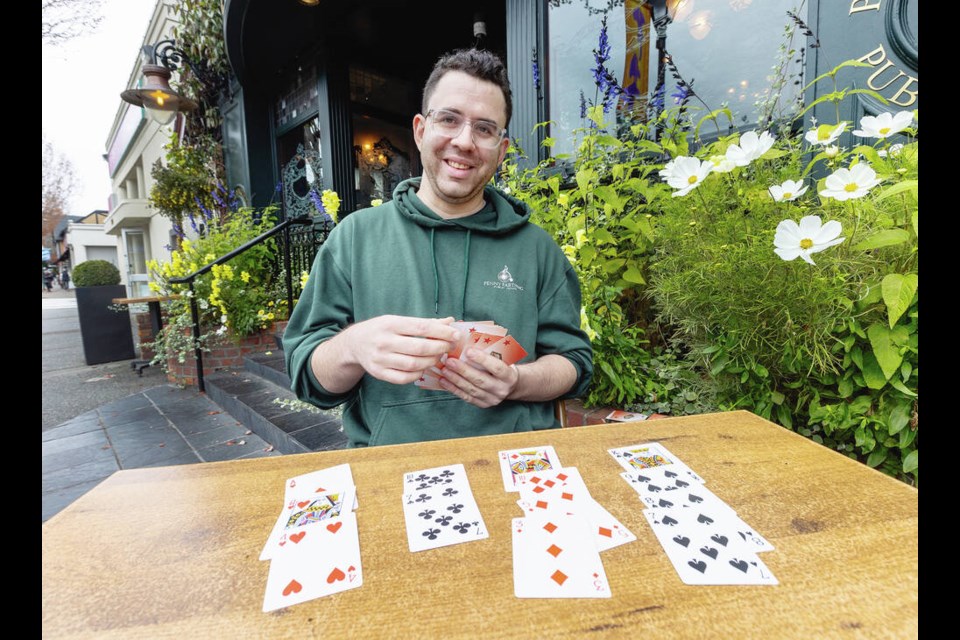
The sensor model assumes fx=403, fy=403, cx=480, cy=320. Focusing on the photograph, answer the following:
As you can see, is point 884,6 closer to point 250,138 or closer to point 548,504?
point 548,504

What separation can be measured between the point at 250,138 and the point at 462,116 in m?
5.60

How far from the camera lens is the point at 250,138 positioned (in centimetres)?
554

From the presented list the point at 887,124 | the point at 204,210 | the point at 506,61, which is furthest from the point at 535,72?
the point at 204,210

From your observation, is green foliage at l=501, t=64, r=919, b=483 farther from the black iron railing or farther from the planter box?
the planter box

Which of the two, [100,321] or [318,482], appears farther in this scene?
[100,321]

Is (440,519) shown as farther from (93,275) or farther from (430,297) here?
(93,275)

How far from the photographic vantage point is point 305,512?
2.32 feet

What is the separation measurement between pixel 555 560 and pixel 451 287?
85cm

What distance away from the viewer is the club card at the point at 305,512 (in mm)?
646

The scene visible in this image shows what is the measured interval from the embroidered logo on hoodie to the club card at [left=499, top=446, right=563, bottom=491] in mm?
550

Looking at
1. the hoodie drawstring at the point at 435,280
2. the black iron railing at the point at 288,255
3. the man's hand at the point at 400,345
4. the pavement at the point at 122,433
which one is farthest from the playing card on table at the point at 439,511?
the black iron railing at the point at 288,255

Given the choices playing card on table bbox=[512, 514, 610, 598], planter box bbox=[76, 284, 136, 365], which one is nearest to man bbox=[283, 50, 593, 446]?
playing card on table bbox=[512, 514, 610, 598]

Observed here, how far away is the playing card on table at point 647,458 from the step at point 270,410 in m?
1.85
